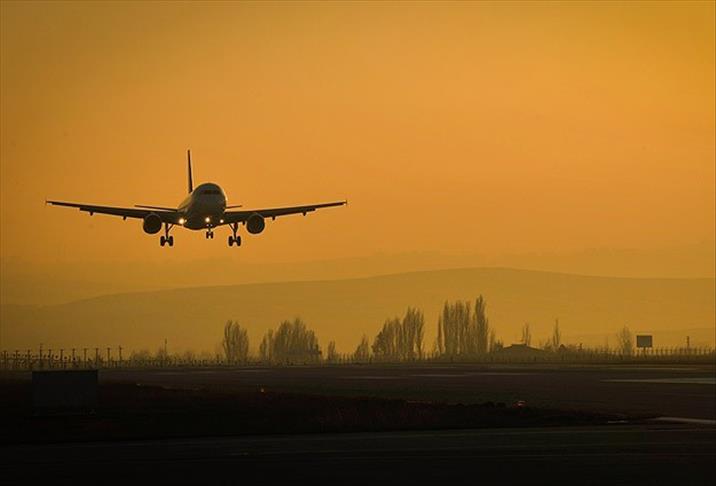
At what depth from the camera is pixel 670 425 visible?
6425cm

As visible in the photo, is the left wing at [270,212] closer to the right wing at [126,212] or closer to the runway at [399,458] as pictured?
the right wing at [126,212]

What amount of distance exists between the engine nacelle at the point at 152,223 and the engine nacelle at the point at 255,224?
8.00 m

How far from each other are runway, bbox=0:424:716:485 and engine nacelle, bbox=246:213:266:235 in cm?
5941

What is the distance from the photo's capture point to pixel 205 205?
115 meters

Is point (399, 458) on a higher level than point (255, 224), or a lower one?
lower

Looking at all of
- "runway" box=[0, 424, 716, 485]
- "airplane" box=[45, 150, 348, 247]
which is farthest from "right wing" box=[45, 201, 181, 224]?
"runway" box=[0, 424, 716, 485]

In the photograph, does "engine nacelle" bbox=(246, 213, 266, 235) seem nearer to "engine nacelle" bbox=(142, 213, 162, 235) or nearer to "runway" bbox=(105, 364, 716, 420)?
"engine nacelle" bbox=(142, 213, 162, 235)

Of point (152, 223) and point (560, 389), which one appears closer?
point (560, 389)

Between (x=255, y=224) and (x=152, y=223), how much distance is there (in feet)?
30.7

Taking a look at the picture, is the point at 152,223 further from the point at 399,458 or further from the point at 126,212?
the point at 399,458

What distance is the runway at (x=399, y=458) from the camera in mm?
43500

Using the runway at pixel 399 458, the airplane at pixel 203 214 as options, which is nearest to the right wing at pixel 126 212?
the airplane at pixel 203 214

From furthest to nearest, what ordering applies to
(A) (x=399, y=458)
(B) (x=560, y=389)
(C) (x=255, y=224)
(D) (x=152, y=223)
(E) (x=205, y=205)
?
(D) (x=152, y=223)
(C) (x=255, y=224)
(E) (x=205, y=205)
(B) (x=560, y=389)
(A) (x=399, y=458)

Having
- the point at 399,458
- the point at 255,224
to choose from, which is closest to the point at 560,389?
the point at 255,224
